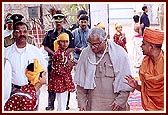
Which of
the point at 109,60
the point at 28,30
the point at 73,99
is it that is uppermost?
the point at 28,30

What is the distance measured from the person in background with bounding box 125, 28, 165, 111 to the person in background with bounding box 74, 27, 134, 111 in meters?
0.06

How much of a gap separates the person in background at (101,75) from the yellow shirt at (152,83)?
7 centimetres

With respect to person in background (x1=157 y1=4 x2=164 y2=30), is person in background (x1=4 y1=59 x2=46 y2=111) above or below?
below

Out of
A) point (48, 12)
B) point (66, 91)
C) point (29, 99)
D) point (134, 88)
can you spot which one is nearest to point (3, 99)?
point (29, 99)

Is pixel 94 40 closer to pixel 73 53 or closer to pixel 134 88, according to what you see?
pixel 73 53

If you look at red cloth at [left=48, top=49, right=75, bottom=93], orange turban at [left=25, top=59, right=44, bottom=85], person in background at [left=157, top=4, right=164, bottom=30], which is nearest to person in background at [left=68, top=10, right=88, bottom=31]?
red cloth at [left=48, top=49, right=75, bottom=93]

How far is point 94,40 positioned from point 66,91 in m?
0.29

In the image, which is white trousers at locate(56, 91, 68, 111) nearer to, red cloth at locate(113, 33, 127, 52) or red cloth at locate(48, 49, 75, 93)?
red cloth at locate(48, 49, 75, 93)

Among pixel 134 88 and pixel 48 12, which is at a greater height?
pixel 48 12

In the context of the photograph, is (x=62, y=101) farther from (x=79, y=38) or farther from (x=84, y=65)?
(x=79, y=38)

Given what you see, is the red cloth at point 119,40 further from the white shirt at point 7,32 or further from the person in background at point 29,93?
the white shirt at point 7,32

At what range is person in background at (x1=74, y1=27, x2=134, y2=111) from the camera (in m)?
1.79

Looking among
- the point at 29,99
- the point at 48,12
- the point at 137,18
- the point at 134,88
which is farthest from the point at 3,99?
the point at 137,18

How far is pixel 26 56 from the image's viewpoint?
1.83 meters
